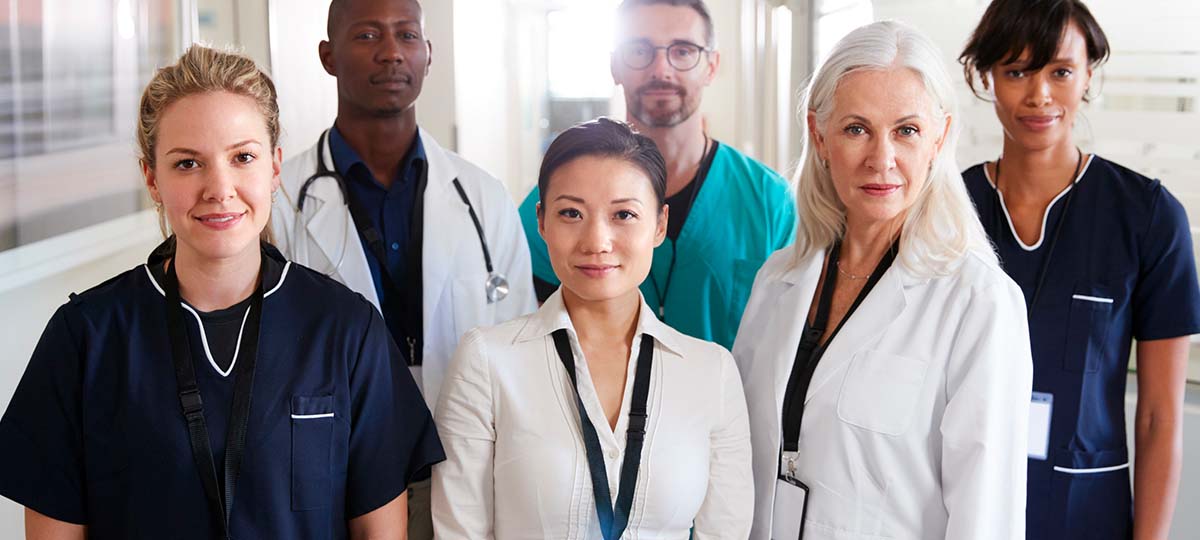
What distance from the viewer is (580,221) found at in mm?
1615

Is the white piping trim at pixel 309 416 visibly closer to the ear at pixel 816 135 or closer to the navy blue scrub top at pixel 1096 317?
the ear at pixel 816 135

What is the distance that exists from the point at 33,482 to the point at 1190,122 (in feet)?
10.3

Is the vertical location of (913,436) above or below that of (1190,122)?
below

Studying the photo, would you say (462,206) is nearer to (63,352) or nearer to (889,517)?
(63,352)

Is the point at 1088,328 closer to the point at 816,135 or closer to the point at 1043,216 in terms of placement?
the point at 1043,216

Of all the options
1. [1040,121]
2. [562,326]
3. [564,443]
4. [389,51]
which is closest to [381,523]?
[564,443]

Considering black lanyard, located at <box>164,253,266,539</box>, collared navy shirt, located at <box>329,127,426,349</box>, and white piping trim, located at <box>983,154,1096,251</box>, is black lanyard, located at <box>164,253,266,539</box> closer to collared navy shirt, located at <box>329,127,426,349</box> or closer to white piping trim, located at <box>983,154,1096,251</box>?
collared navy shirt, located at <box>329,127,426,349</box>

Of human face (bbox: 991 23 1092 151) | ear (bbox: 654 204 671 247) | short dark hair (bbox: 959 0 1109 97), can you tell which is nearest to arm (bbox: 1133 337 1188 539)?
human face (bbox: 991 23 1092 151)

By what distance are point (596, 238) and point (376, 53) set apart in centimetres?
75

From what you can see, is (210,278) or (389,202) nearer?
(210,278)

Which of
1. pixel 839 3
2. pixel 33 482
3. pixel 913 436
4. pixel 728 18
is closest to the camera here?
pixel 33 482

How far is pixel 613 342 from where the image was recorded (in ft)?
5.52

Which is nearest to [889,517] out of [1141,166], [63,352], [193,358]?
[193,358]

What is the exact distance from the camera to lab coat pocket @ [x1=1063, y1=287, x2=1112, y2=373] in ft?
6.32
